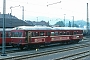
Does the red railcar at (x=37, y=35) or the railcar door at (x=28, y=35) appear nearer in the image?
the red railcar at (x=37, y=35)

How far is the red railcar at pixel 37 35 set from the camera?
28.4 metres

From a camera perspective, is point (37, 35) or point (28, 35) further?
point (37, 35)

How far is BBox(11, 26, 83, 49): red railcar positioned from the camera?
28406 millimetres

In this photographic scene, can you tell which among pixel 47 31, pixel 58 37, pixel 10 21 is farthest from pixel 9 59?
pixel 10 21

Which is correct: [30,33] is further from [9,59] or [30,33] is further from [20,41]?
[9,59]

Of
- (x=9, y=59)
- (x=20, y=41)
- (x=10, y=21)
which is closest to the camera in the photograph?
(x=9, y=59)

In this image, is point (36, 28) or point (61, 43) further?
point (61, 43)

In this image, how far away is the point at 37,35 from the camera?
30.2 meters

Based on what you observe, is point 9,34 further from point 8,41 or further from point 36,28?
point 36,28

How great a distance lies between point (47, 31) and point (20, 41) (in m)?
5.83

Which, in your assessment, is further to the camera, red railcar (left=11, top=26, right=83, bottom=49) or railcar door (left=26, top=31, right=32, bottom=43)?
railcar door (left=26, top=31, right=32, bottom=43)

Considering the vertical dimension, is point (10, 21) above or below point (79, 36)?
above

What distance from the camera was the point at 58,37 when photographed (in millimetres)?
35250

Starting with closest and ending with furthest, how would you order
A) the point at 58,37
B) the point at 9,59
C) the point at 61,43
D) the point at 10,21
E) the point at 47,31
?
the point at 9,59 < the point at 47,31 < the point at 58,37 < the point at 61,43 < the point at 10,21
